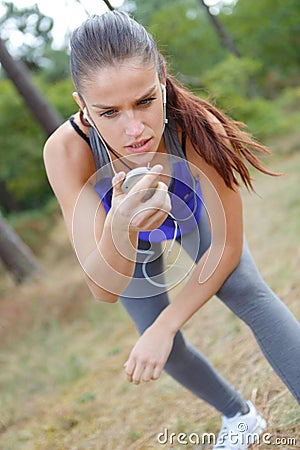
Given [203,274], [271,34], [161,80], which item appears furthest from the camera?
[271,34]

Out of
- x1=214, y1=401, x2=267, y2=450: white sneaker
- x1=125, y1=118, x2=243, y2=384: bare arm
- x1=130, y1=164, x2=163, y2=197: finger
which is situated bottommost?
x1=214, y1=401, x2=267, y2=450: white sneaker

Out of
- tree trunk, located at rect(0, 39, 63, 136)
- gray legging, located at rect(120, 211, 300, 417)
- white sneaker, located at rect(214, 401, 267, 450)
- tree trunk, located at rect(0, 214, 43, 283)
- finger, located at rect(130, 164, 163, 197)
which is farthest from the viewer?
tree trunk, located at rect(0, 39, 63, 136)

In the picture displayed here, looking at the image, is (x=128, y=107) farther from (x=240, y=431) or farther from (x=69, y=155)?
(x=240, y=431)

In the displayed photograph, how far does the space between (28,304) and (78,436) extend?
311cm

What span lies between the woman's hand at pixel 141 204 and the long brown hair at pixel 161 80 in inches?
10.7

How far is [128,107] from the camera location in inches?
50.5

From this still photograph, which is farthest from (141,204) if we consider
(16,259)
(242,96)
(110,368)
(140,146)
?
(242,96)

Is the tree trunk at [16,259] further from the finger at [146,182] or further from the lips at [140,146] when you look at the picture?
the finger at [146,182]

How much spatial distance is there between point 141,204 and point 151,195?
0.03 metres

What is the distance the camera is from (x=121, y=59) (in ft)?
4.16

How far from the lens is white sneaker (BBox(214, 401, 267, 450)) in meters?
1.85

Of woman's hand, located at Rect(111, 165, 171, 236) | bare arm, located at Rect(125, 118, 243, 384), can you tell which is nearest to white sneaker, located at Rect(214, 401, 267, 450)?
bare arm, located at Rect(125, 118, 243, 384)

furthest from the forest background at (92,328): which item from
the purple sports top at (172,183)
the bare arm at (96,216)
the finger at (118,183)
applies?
the finger at (118,183)

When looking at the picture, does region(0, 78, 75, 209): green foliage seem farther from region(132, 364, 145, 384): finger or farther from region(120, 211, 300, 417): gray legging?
region(132, 364, 145, 384): finger
